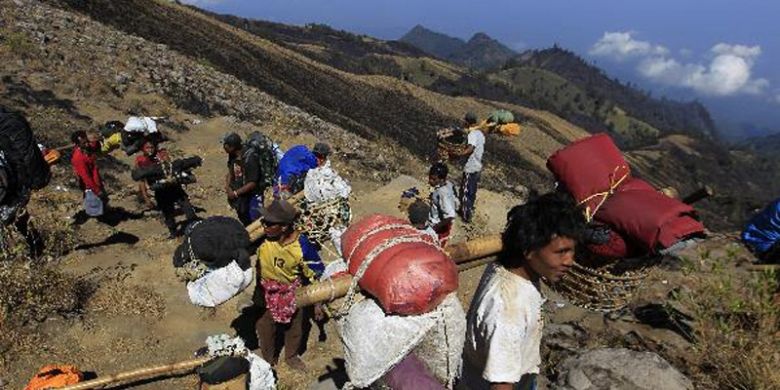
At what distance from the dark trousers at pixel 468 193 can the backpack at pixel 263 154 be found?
3.76 meters

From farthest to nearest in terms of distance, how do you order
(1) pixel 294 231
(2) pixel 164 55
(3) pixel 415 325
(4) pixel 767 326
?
1. (2) pixel 164 55
2. (1) pixel 294 231
3. (4) pixel 767 326
4. (3) pixel 415 325

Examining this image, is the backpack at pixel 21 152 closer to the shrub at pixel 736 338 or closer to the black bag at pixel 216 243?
the black bag at pixel 216 243

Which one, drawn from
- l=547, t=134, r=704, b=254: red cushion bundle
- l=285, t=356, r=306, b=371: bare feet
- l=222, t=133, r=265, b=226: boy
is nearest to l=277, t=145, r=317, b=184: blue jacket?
l=222, t=133, r=265, b=226: boy

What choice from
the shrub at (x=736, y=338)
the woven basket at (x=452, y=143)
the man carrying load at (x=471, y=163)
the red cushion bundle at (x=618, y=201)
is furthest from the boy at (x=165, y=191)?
the shrub at (x=736, y=338)

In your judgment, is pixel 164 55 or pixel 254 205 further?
pixel 164 55

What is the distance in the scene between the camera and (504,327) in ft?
9.37

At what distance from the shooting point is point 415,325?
2504 mm

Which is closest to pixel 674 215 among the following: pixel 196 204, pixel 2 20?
pixel 196 204

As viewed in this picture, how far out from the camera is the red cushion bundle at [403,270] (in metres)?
2.43

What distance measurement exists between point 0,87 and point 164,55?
861 cm

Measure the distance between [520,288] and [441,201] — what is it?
4842 millimetres

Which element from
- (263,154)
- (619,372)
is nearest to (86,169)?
(263,154)

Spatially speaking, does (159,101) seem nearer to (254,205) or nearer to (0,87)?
(0,87)

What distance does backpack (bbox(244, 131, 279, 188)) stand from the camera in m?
7.73
